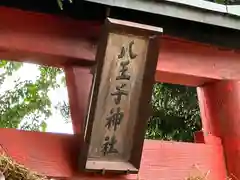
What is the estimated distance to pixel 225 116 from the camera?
6.40 ft

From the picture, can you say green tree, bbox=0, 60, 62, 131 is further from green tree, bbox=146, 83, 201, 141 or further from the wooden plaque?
the wooden plaque

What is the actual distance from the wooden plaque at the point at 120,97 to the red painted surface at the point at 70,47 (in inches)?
6.0

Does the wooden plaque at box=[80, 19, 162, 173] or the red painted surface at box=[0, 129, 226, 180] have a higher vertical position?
the wooden plaque at box=[80, 19, 162, 173]

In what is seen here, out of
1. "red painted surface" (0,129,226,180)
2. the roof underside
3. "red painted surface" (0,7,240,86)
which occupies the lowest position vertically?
"red painted surface" (0,129,226,180)

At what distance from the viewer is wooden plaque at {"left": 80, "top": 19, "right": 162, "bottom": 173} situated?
1547 mm

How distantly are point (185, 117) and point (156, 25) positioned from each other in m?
1.55

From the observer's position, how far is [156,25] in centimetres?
175

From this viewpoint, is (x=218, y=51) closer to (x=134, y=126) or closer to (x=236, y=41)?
(x=236, y=41)

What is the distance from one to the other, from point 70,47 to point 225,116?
2.28 ft

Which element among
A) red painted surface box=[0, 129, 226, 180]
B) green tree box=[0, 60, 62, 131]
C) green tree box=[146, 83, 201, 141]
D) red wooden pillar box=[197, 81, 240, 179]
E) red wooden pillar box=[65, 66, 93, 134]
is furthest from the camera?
green tree box=[0, 60, 62, 131]

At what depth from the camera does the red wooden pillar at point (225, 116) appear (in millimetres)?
1901

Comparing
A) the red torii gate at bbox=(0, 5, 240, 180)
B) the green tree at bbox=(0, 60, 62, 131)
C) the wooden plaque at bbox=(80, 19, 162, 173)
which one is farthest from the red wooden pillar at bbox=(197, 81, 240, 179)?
the green tree at bbox=(0, 60, 62, 131)

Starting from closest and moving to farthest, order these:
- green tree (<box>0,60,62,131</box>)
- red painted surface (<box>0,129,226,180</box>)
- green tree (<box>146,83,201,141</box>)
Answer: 1. red painted surface (<box>0,129,226,180</box>)
2. green tree (<box>146,83,201,141</box>)
3. green tree (<box>0,60,62,131</box>)

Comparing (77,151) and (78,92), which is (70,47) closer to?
(78,92)
